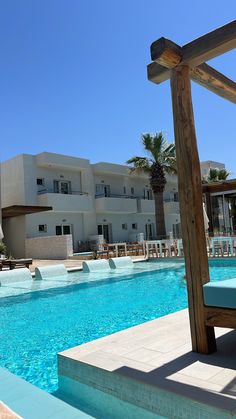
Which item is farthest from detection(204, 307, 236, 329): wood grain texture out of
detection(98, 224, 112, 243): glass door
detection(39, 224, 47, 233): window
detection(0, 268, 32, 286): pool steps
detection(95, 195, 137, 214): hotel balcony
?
detection(98, 224, 112, 243): glass door

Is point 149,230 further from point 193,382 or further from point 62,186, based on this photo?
point 193,382

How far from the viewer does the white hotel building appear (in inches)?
944

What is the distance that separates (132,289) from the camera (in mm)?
10227

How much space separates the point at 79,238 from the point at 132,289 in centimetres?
1696

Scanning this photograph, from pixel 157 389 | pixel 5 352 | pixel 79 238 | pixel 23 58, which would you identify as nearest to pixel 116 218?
pixel 79 238

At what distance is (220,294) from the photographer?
3.20 meters

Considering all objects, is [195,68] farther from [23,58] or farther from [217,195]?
[217,195]

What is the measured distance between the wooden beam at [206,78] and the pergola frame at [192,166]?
0.26 ft

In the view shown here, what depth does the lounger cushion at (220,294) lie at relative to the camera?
10.2ft

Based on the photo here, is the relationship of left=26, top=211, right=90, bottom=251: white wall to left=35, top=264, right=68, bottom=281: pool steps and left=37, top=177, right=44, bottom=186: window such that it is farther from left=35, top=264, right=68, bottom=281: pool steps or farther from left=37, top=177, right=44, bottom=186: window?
left=35, top=264, right=68, bottom=281: pool steps

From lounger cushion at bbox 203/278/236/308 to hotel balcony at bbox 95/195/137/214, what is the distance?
24046 millimetres

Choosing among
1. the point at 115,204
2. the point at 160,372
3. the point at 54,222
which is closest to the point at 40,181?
the point at 54,222

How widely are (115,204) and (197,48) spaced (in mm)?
24452

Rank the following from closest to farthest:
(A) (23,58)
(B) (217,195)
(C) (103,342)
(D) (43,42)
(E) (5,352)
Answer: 1. (C) (103,342)
2. (E) (5,352)
3. (D) (43,42)
4. (A) (23,58)
5. (B) (217,195)
